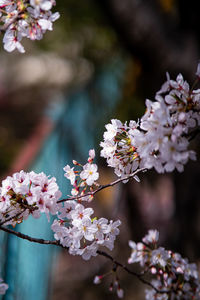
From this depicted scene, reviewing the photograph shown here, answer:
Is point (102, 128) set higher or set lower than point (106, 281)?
higher

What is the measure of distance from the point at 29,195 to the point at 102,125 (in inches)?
74.9

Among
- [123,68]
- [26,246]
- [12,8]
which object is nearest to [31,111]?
[123,68]

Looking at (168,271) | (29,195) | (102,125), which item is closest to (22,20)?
(29,195)

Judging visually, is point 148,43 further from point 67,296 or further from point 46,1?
point 67,296

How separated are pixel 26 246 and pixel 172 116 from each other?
1.25 meters

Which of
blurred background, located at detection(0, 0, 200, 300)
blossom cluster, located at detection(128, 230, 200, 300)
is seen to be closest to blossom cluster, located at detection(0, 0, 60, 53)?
blossom cluster, located at detection(128, 230, 200, 300)

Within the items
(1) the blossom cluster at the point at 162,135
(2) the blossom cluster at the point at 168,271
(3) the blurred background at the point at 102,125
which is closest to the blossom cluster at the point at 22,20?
(1) the blossom cluster at the point at 162,135

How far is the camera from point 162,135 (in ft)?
1.83

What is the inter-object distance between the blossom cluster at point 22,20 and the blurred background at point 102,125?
65 cm

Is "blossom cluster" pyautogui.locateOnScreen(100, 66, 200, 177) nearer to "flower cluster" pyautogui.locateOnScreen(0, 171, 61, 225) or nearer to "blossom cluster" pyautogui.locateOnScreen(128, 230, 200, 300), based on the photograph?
"flower cluster" pyautogui.locateOnScreen(0, 171, 61, 225)

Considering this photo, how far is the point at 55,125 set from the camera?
2.20 m

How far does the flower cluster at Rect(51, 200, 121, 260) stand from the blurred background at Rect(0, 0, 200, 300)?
0.53m

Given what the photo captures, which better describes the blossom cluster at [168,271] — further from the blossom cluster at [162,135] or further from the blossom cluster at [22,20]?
the blossom cluster at [22,20]

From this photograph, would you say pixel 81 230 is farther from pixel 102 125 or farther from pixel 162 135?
pixel 102 125
